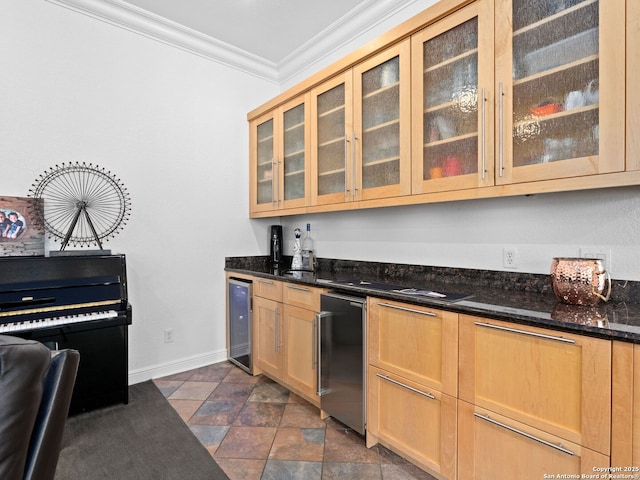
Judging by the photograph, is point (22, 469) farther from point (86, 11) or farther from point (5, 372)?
point (86, 11)

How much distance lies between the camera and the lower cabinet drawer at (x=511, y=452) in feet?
3.83

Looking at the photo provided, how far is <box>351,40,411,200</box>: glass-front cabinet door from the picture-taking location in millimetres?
2002

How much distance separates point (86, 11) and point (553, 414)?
3.63m

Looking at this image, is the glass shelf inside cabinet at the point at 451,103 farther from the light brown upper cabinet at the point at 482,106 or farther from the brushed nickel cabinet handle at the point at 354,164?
the brushed nickel cabinet handle at the point at 354,164

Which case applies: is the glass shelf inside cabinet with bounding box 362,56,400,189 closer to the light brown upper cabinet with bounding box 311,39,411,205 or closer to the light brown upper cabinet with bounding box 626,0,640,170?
the light brown upper cabinet with bounding box 311,39,411,205

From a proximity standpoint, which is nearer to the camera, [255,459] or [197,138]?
[255,459]

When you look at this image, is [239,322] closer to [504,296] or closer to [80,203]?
[80,203]

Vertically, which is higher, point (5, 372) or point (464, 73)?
point (464, 73)

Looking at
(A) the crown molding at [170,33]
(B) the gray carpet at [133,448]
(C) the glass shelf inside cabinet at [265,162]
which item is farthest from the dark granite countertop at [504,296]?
(A) the crown molding at [170,33]

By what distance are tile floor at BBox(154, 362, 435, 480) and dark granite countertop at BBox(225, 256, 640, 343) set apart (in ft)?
2.81

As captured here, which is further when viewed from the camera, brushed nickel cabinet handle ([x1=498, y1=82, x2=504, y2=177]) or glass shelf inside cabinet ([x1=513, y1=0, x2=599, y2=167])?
brushed nickel cabinet handle ([x1=498, y1=82, x2=504, y2=177])

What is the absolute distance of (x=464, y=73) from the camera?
176 centimetres

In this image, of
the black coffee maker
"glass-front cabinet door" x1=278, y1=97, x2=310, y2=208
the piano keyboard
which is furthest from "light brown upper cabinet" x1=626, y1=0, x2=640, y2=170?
the piano keyboard

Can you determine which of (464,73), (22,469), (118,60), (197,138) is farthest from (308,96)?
(22,469)
